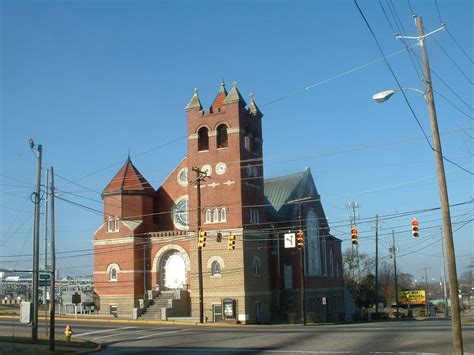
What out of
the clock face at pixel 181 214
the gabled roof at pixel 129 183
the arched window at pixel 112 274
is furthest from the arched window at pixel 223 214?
the arched window at pixel 112 274

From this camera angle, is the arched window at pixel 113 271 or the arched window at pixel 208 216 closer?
the arched window at pixel 208 216

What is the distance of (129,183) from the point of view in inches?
2211

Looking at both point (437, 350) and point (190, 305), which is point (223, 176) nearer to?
point (190, 305)

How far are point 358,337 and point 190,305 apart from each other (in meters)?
26.2

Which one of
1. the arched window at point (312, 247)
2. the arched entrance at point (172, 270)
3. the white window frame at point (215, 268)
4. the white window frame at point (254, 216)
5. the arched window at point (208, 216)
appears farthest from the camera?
the arched window at point (312, 247)

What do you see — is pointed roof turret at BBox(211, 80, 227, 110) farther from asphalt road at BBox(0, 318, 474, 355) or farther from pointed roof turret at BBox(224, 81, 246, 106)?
asphalt road at BBox(0, 318, 474, 355)

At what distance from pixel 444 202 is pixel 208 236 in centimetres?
3433

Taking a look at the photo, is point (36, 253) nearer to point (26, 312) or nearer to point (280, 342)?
point (26, 312)

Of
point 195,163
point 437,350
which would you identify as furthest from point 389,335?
point 195,163

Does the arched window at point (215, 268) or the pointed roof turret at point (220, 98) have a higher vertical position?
the pointed roof turret at point (220, 98)

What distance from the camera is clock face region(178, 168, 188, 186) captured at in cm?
5700

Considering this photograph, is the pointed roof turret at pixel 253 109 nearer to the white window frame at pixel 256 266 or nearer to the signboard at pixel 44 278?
the white window frame at pixel 256 266

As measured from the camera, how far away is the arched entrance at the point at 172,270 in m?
52.8

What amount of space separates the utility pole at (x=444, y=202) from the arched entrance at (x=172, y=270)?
3760 centimetres
